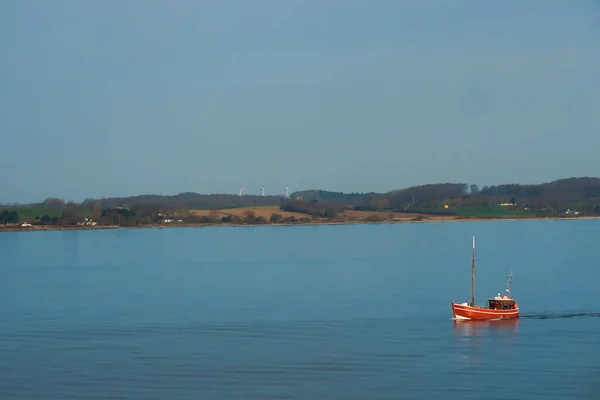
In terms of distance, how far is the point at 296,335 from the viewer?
47.8 m

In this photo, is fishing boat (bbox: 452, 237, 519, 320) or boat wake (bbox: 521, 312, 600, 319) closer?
fishing boat (bbox: 452, 237, 519, 320)

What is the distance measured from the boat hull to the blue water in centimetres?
99

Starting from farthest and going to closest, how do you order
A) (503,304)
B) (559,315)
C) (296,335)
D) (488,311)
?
(559,315) → (503,304) → (488,311) → (296,335)

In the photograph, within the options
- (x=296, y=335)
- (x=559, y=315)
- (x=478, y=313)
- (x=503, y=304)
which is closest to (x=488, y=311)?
(x=478, y=313)

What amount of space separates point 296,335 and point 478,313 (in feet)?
40.2

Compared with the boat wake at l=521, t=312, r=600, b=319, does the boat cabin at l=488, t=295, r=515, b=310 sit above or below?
above

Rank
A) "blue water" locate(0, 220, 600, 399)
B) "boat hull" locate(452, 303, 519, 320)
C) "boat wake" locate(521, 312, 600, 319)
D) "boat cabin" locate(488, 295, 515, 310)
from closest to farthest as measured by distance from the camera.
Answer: "blue water" locate(0, 220, 600, 399), "boat hull" locate(452, 303, 519, 320), "boat cabin" locate(488, 295, 515, 310), "boat wake" locate(521, 312, 600, 319)

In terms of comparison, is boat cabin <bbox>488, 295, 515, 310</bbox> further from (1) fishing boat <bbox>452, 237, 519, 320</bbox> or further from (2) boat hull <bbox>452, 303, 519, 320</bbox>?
(2) boat hull <bbox>452, 303, 519, 320</bbox>

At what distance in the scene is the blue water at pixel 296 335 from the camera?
3622 centimetres

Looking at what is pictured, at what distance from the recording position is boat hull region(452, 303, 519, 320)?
174 feet

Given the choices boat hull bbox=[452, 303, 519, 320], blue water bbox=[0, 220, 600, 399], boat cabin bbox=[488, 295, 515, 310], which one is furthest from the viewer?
boat cabin bbox=[488, 295, 515, 310]

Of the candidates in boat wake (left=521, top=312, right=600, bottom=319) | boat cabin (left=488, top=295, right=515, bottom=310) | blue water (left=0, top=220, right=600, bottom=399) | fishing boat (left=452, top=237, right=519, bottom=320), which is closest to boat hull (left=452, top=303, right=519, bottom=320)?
fishing boat (left=452, top=237, right=519, bottom=320)

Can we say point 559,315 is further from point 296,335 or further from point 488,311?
point 296,335

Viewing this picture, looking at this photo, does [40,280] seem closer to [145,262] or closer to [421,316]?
[145,262]
